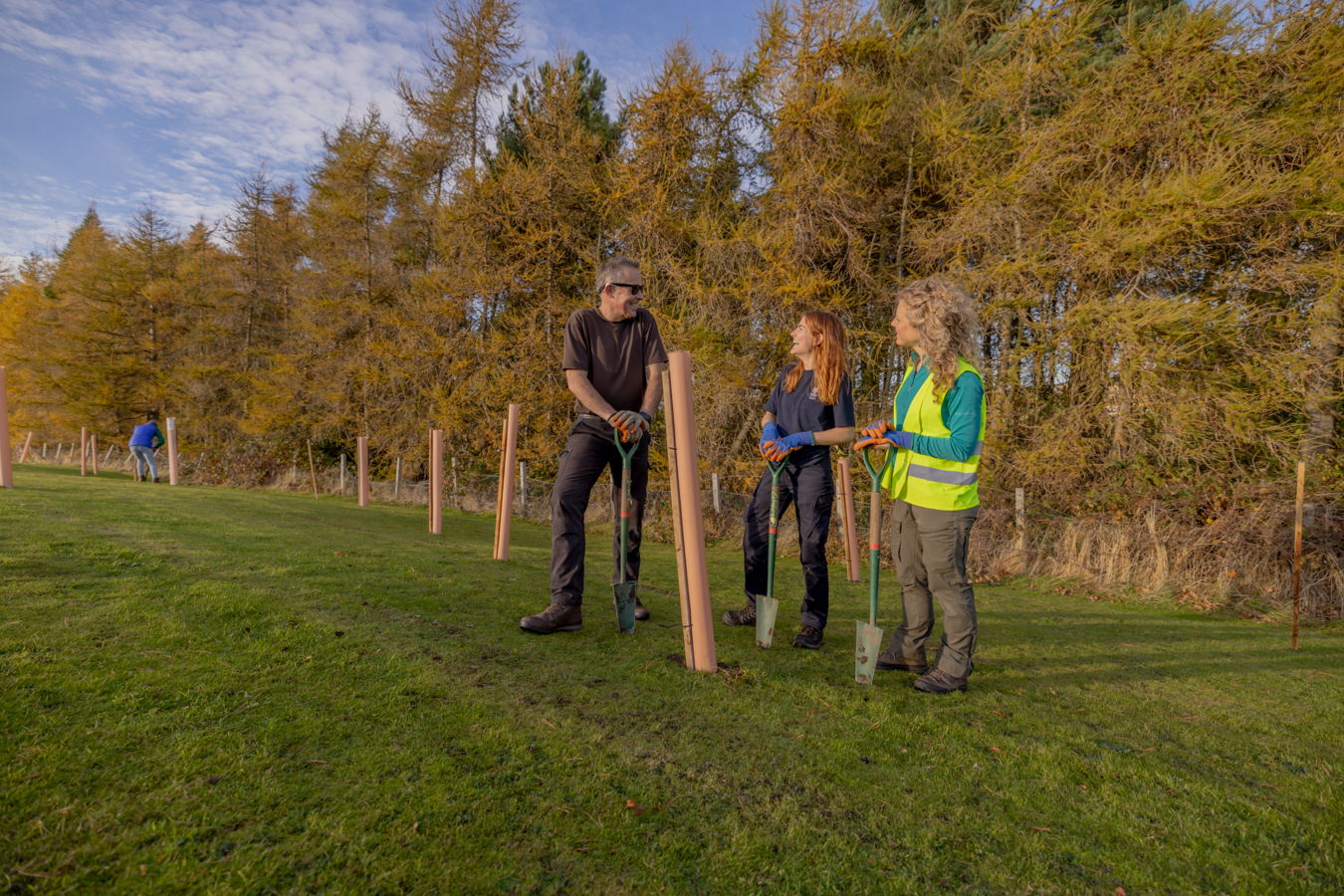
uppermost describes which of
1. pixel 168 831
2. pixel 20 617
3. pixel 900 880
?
pixel 20 617

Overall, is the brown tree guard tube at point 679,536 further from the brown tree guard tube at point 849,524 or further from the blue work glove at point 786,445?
the brown tree guard tube at point 849,524

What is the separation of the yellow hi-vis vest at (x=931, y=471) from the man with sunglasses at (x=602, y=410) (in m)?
1.40

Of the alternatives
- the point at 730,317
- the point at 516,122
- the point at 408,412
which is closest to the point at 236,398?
the point at 408,412

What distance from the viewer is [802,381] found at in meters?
3.86

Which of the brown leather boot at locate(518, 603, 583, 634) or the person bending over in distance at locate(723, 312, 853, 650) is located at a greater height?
the person bending over in distance at locate(723, 312, 853, 650)

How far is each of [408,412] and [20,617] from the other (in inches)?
566

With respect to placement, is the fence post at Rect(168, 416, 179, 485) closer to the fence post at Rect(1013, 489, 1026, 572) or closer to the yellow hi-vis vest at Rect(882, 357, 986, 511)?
the yellow hi-vis vest at Rect(882, 357, 986, 511)

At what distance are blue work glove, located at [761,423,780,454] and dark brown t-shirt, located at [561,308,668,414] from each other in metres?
0.81

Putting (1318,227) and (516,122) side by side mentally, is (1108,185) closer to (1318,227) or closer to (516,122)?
(1318,227)

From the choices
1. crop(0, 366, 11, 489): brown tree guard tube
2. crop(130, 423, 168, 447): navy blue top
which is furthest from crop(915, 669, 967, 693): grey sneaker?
crop(130, 423, 168, 447): navy blue top

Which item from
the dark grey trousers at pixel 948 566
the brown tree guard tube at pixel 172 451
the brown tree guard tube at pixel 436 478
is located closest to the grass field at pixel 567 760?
the dark grey trousers at pixel 948 566

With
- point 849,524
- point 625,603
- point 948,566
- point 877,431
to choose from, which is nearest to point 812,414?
point 877,431

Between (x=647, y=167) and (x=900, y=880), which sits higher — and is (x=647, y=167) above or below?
above

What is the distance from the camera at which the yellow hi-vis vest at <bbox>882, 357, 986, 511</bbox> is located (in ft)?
9.45
